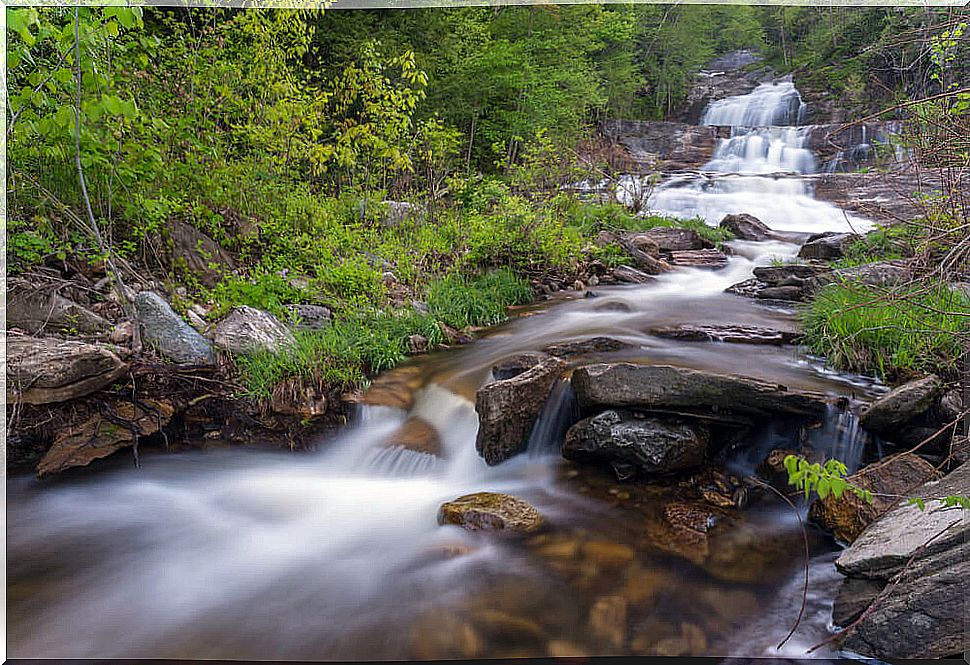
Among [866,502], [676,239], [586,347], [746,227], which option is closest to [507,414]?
[586,347]

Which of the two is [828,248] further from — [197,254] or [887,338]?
[197,254]

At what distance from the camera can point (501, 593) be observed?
191 centimetres

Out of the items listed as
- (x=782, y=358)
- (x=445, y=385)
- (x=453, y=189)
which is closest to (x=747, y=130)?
(x=453, y=189)

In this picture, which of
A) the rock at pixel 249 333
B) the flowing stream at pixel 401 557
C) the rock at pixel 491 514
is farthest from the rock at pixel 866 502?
the rock at pixel 249 333

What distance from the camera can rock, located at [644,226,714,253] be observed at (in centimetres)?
731

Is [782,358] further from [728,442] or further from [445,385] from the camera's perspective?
[445,385]

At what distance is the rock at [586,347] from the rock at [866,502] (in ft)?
4.91

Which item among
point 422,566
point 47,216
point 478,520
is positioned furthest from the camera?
point 47,216

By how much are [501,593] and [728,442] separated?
1.27 metres

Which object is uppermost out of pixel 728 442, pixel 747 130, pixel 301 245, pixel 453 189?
pixel 747 130

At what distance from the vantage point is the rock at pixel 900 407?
2.44 meters

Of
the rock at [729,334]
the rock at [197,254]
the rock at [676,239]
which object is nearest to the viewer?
the rock at [729,334]

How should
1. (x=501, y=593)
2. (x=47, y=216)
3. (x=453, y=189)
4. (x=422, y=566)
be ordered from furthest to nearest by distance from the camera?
(x=453, y=189) < (x=47, y=216) < (x=422, y=566) < (x=501, y=593)

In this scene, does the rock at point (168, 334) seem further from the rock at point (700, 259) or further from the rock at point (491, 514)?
the rock at point (700, 259)
